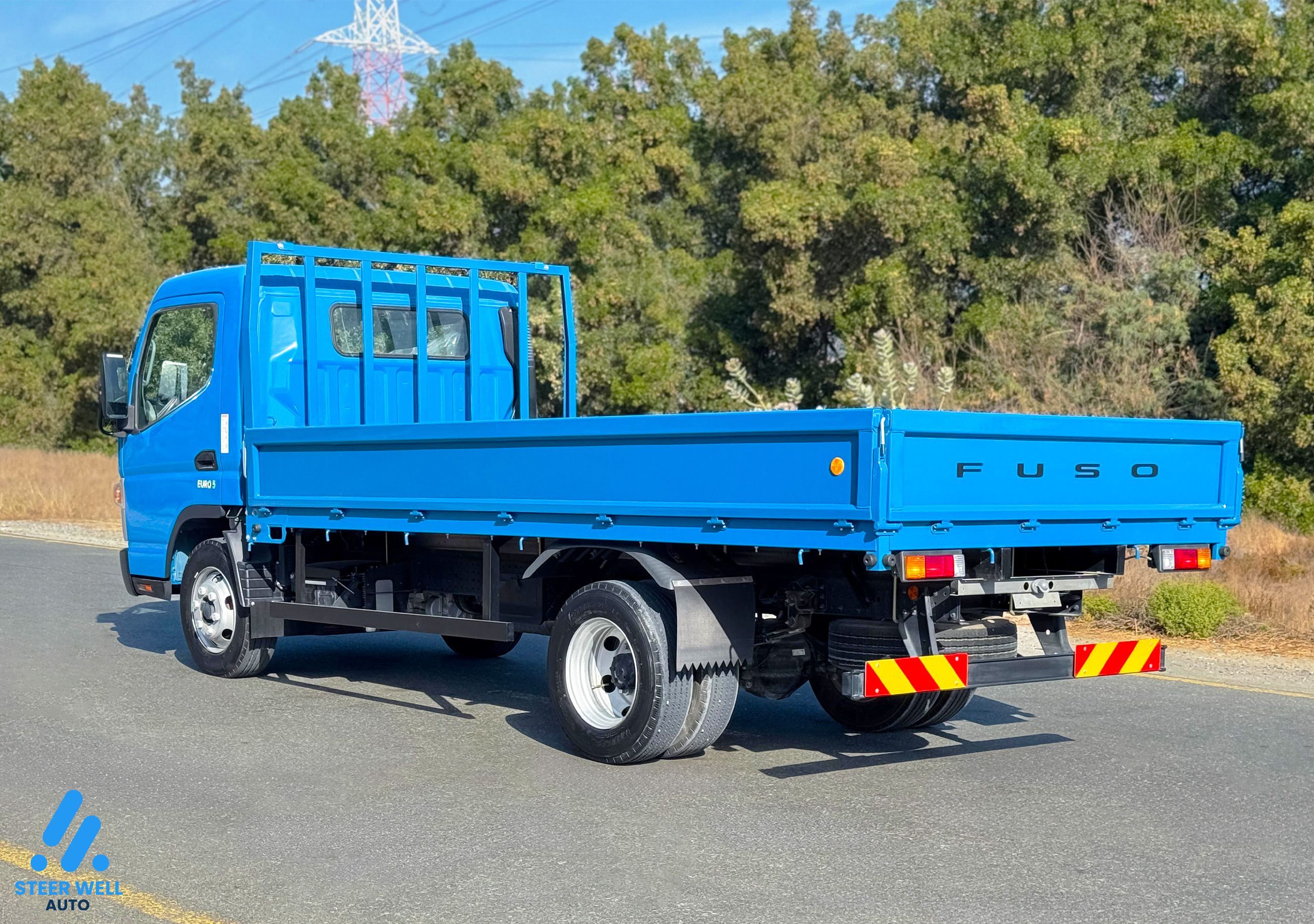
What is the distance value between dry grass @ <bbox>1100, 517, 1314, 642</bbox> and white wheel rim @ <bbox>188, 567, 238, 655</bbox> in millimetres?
6479

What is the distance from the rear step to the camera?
26.9 ft

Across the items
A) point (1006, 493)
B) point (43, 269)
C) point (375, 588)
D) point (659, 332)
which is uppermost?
point (43, 269)

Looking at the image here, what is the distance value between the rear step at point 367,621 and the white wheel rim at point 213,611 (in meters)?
0.29

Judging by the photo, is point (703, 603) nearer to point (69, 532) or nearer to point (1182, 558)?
point (1182, 558)

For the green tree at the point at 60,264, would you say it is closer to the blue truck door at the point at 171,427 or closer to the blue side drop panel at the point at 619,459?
the blue truck door at the point at 171,427

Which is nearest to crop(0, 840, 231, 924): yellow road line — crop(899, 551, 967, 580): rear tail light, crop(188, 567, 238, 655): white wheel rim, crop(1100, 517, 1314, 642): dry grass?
crop(899, 551, 967, 580): rear tail light

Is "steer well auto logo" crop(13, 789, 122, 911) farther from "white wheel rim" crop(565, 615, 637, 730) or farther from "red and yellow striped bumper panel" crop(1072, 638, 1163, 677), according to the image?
"red and yellow striped bumper panel" crop(1072, 638, 1163, 677)

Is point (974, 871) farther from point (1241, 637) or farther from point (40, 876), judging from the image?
point (1241, 637)

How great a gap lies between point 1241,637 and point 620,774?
642cm

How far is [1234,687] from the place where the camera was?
9.57 m

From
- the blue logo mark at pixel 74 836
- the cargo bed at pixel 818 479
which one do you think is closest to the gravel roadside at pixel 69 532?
the cargo bed at pixel 818 479

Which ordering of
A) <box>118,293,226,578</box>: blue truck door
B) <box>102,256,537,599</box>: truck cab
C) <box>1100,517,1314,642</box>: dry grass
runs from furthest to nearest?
<box>1100,517,1314,642</box>: dry grass, <box>118,293,226,578</box>: blue truck door, <box>102,256,537,599</box>: truck cab

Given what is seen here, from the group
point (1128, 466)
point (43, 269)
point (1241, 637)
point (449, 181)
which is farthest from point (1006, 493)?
point (43, 269)

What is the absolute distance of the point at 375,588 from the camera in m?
9.27
